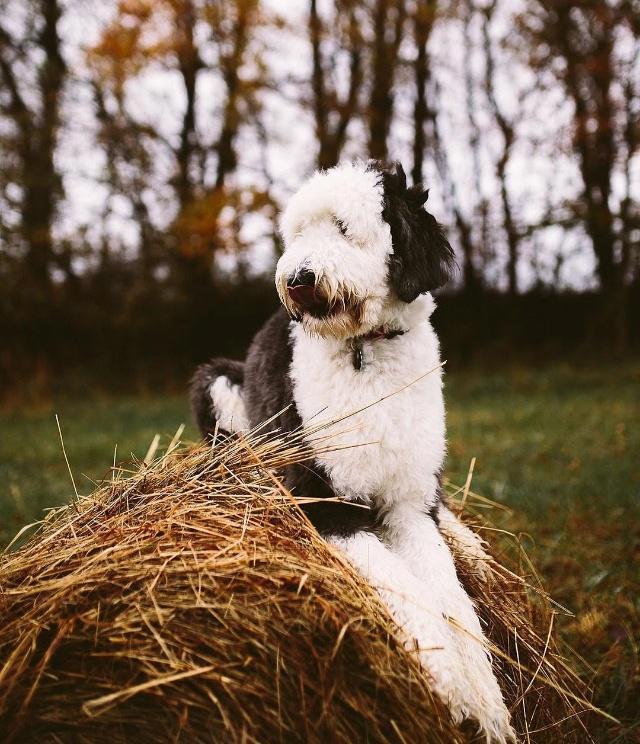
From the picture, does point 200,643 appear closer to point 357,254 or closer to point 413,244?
point 357,254

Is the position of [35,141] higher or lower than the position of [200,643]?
higher

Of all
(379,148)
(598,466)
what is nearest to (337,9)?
(379,148)

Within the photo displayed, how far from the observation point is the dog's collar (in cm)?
250

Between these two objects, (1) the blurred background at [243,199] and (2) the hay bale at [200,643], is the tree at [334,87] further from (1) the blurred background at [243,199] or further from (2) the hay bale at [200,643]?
(2) the hay bale at [200,643]

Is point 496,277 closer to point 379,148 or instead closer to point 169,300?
point 379,148

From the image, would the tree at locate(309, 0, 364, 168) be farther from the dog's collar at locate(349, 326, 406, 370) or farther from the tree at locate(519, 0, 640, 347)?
the dog's collar at locate(349, 326, 406, 370)

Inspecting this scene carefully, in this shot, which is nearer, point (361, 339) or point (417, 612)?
point (417, 612)

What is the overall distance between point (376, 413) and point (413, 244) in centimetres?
64

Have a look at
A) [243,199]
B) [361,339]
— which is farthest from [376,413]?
[243,199]

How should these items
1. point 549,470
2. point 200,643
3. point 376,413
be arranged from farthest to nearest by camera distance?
point 549,470 < point 376,413 < point 200,643

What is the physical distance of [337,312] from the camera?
2.36 metres

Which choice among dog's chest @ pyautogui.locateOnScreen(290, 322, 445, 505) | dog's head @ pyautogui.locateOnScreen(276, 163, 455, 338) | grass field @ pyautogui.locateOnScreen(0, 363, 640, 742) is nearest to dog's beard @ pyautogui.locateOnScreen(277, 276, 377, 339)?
dog's head @ pyautogui.locateOnScreen(276, 163, 455, 338)

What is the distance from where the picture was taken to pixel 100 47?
44.5ft

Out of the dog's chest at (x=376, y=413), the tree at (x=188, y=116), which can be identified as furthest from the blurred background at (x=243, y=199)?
the dog's chest at (x=376, y=413)
